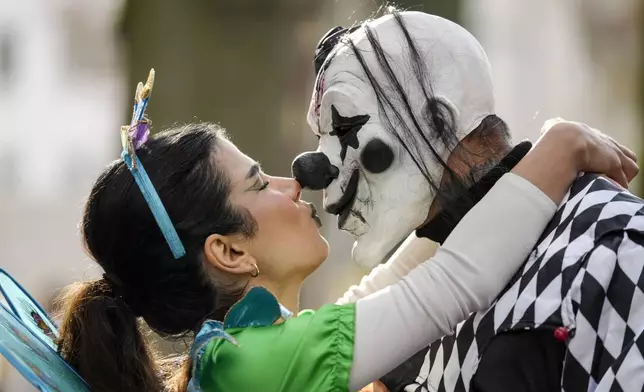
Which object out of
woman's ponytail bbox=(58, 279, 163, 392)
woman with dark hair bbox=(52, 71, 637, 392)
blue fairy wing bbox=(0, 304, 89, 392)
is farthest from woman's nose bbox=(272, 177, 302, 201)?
blue fairy wing bbox=(0, 304, 89, 392)

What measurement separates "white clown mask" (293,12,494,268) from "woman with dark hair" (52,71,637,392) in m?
0.10

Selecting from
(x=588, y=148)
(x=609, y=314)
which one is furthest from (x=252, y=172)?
(x=609, y=314)

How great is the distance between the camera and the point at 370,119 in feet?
4.86

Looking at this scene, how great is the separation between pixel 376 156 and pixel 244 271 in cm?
32

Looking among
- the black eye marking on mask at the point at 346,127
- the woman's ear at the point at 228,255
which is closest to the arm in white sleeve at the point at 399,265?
the woman's ear at the point at 228,255

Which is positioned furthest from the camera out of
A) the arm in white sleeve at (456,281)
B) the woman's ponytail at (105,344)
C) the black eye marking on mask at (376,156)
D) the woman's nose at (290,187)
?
the woman's nose at (290,187)

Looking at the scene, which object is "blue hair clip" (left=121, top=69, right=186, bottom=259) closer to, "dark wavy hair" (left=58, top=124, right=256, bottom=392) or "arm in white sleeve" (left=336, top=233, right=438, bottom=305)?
"dark wavy hair" (left=58, top=124, right=256, bottom=392)

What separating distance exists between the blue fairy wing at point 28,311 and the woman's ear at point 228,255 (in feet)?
0.98

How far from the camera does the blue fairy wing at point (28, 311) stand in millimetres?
1635

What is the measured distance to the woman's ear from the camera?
1650 millimetres

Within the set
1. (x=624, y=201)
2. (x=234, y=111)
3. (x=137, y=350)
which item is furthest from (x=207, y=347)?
(x=234, y=111)

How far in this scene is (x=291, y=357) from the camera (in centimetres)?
143

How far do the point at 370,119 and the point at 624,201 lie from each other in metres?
0.39

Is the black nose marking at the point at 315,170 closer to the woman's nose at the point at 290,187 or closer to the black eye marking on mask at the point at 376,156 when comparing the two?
the black eye marking on mask at the point at 376,156
